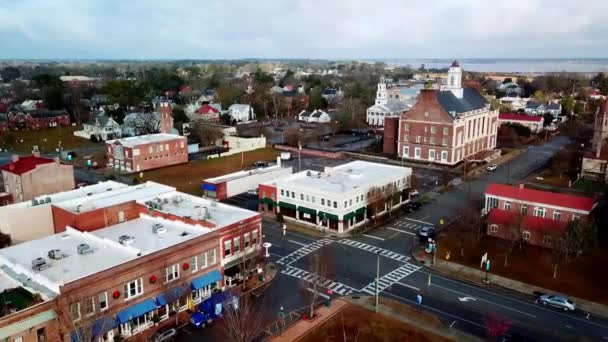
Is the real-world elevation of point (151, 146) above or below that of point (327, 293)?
above

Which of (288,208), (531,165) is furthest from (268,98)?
(288,208)

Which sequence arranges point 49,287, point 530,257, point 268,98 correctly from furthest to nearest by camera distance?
point 268,98, point 530,257, point 49,287

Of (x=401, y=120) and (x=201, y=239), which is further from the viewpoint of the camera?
(x=401, y=120)

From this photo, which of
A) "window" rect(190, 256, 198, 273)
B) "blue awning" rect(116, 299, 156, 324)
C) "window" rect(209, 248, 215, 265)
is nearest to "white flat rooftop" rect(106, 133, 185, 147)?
"window" rect(209, 248, 215, 265)

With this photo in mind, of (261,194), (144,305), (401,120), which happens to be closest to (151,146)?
(261,194)

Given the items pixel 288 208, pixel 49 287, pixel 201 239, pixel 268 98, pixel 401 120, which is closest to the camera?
pixel 49 287

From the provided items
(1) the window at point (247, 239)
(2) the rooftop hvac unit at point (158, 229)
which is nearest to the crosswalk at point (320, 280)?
(1) the window at point (247, 239)

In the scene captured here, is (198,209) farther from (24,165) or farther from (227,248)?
(24,165)

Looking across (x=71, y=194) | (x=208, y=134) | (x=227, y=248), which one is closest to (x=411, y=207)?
(x=227, y=248)

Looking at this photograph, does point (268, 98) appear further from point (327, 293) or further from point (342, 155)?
point (327, 293)

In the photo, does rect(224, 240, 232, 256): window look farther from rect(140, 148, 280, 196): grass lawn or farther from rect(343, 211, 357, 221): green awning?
rect(140, 148, 280, 196): grass lawn
